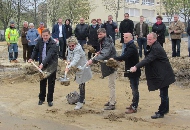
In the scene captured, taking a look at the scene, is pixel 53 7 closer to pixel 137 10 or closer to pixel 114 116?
pixel 114 116

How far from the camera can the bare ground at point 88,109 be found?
7.37 m

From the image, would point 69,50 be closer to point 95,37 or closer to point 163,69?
point 163,69

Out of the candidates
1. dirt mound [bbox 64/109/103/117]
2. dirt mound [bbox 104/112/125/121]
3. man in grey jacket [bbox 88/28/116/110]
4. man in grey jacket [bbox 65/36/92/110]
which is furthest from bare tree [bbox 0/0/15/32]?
dirt mound [bbox 104/112/125/121]

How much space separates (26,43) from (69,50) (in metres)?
7.98

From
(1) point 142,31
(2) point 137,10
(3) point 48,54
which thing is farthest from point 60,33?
(2) point 137,10

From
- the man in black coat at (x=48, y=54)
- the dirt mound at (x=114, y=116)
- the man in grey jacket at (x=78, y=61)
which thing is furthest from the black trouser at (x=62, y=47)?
the dirt mound at (x=114, y=116)

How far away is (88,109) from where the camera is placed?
8758mm

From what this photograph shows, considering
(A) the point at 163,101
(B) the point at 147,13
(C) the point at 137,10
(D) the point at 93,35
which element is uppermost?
(C) the point at 137,10

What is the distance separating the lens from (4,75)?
13383 mm

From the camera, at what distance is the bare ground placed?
7367 mm

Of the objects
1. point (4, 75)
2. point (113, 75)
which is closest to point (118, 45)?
point (4, 75)

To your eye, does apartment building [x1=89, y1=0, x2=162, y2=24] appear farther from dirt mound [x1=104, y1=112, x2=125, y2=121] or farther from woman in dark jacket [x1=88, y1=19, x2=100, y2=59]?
dirt mound [x1=104, y1=112, x2=125, y2=121]

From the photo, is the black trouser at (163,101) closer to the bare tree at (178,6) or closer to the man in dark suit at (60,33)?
the man in dark suit at (60,33)

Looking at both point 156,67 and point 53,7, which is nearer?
point 156,67
